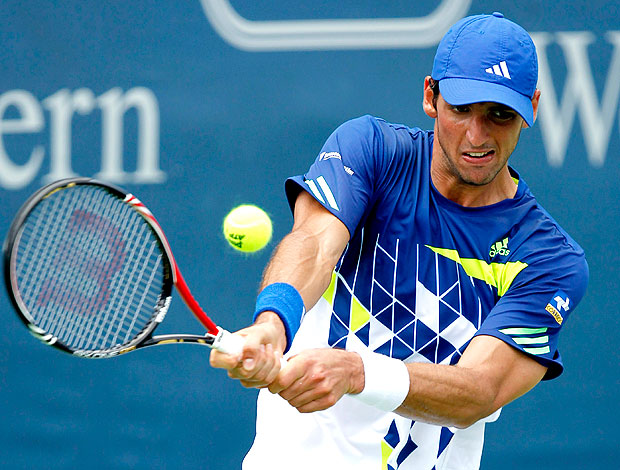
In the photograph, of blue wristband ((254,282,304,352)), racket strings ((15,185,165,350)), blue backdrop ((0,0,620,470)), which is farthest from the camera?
blue backdrop ((0,0,620,470))

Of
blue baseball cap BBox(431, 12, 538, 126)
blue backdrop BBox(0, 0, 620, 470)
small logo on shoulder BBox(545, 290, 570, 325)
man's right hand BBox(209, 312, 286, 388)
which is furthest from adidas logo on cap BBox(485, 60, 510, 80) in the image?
blue backdrop BBox(0, 0, 620, 470)

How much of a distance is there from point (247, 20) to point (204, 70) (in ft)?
0.96

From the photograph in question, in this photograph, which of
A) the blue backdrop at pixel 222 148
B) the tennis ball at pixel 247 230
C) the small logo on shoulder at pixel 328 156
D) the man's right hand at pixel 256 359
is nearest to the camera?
the man's right hand at pixel 256 359

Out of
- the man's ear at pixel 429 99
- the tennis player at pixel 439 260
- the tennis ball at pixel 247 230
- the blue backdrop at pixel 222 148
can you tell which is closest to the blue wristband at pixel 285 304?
the tennis player at pixel 439 260

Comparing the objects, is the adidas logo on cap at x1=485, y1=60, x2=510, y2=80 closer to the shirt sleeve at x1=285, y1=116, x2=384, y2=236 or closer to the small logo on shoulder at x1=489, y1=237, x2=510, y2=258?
the shirt sleeve at x1=285, y1=116, x2=384, y2=236

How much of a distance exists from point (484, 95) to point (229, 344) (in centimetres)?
96

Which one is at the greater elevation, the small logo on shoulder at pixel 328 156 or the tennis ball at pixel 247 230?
the small logo on shoulder at pixel 328 156

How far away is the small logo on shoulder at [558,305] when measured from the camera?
2.73 meters

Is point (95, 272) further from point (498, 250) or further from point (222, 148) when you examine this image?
point (222, 148)

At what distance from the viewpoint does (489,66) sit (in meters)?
2.58

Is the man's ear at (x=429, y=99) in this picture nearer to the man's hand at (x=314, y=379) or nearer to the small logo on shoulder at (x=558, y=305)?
the small logo on shoulder at (x=558, y=305)

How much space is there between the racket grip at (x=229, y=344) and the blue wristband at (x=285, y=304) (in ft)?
0.46

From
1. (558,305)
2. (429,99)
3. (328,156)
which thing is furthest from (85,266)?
(558,305)

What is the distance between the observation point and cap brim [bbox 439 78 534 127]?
2.53m
